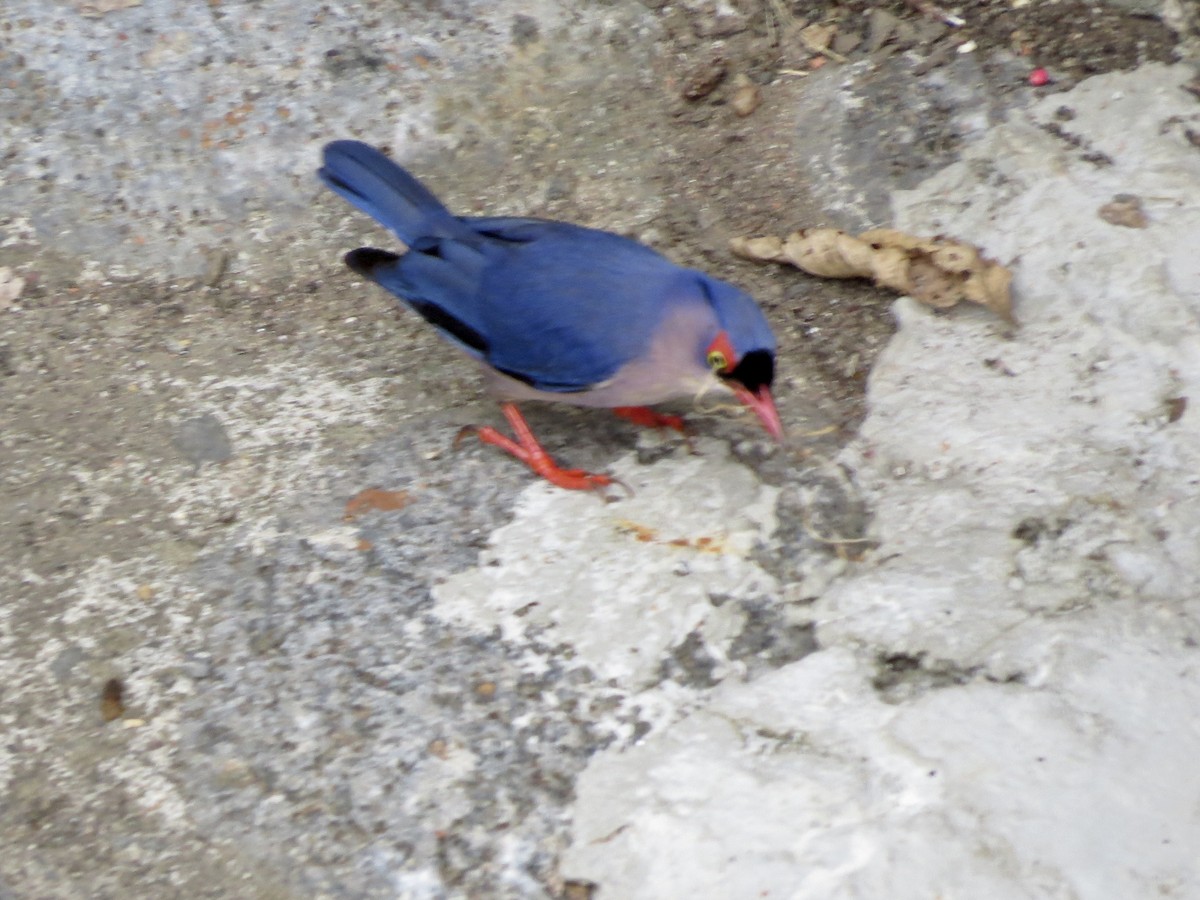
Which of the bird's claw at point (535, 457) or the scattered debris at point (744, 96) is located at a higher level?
the scattered debris at point (744, 96)

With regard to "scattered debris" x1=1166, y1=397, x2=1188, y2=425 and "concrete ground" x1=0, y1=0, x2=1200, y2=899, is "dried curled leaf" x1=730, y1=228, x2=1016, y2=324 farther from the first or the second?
"scattered debris" x1=1166, y1=397, x2=1188, y2=425

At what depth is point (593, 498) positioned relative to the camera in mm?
3330

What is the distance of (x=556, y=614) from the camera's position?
9.82 feet

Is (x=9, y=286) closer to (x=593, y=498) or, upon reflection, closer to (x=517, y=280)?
(x=517, y=280)

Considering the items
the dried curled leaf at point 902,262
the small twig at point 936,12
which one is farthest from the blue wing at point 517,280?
the small twig at point 936,12

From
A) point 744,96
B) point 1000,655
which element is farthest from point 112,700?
point 744,96

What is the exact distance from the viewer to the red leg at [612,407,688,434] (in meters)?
3.60

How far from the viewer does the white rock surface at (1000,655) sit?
96.2 inches

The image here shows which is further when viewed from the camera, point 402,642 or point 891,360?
point 891,360

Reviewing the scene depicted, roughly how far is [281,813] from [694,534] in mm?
1184

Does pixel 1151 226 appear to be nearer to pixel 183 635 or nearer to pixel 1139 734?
pixel 1139 734

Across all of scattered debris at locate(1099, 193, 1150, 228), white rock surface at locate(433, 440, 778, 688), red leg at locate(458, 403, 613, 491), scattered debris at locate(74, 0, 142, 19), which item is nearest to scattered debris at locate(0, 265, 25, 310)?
scattered debris at locate(74, 0, 142, 19)

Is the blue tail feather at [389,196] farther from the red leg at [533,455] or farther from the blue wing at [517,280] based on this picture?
the red leg at [533,455]

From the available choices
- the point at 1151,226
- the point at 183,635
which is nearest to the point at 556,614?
the point at 183,635
